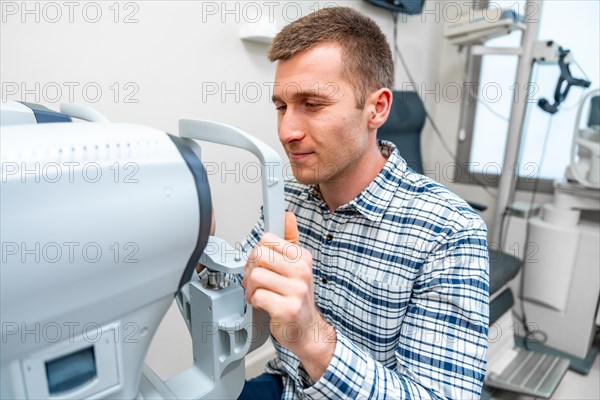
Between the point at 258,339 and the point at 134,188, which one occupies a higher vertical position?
the point at 134,188

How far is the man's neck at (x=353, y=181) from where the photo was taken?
926 mm

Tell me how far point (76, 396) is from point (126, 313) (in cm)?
11

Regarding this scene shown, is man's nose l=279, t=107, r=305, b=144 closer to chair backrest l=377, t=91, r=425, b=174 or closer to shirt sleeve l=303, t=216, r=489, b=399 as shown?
shirt sleeve l=303, t=216, r=489, b=399

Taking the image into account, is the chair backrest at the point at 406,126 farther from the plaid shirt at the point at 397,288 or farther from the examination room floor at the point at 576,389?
the examination room floor at the point at 576,389

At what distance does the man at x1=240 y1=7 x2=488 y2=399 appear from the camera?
0.62 m

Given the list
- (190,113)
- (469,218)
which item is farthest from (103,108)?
(469,218)

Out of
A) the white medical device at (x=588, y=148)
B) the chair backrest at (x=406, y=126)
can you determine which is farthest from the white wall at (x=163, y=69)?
the white medical device at (x=588, y=148)

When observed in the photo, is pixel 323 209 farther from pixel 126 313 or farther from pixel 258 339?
pixel 126 313

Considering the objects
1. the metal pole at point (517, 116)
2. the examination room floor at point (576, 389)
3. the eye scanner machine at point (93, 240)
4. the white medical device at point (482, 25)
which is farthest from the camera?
the metal pole at point (517, 116)

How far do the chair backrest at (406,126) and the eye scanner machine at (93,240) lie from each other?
1.44 meters

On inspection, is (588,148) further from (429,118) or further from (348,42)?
(348,42)

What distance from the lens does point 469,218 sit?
0.80 metres

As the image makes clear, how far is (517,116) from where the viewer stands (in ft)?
6.83

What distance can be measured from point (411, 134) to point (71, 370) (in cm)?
178
